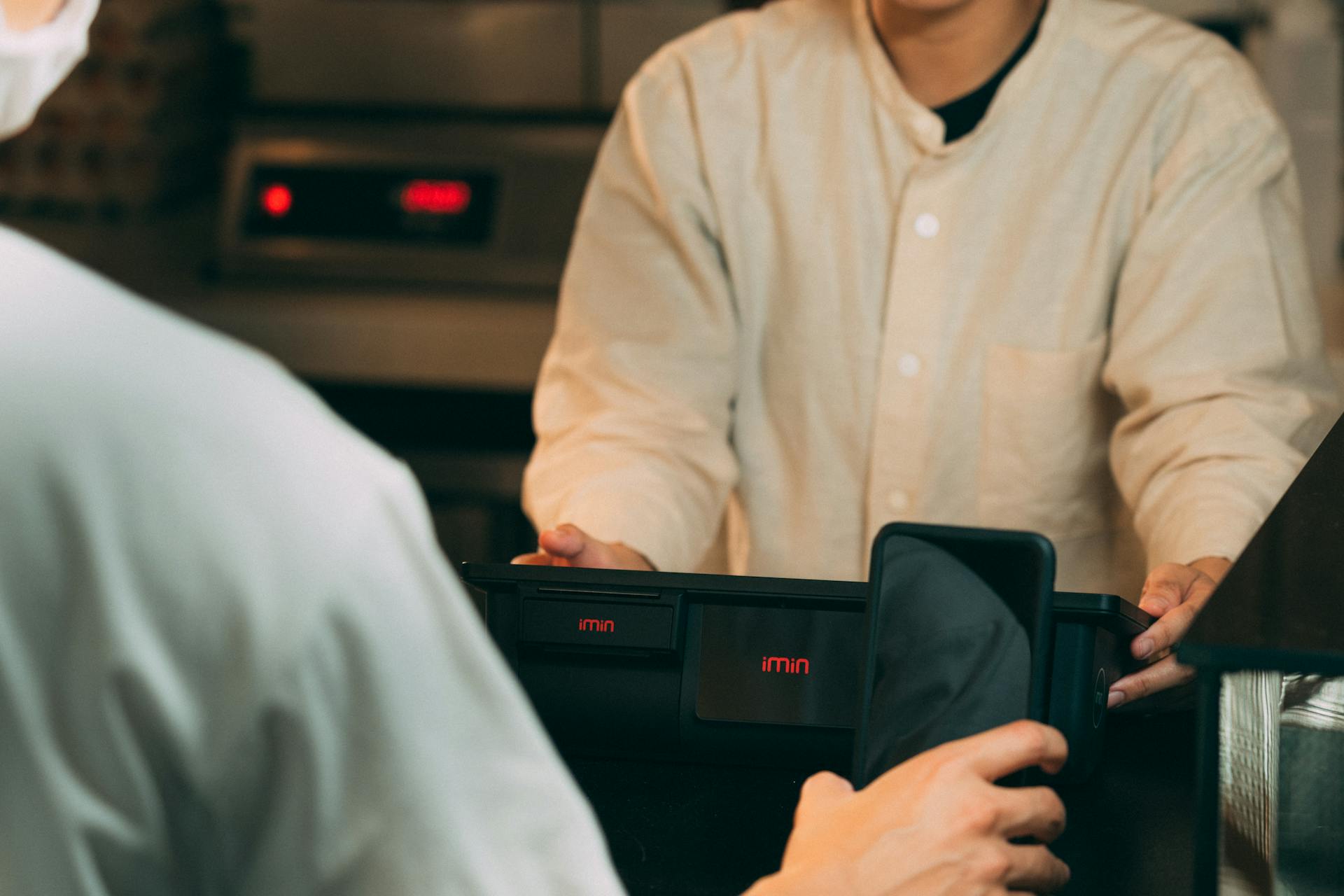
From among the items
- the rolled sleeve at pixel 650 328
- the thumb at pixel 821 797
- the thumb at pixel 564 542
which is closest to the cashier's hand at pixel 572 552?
the thumb at pixel 564 542

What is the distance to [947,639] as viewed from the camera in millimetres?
659

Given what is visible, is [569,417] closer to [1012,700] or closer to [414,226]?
[1012,700]

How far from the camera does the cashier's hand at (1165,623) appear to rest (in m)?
0.81

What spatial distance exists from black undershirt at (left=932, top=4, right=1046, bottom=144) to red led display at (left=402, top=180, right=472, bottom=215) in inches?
38.1

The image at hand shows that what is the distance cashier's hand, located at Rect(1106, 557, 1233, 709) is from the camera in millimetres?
812

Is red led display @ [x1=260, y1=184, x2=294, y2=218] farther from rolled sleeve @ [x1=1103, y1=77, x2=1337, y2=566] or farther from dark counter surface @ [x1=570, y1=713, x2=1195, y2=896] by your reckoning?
dark counter surface @ [x1=570, y1=713, x2=1195, y2=896]

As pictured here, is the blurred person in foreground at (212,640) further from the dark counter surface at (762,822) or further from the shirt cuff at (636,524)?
the shirt cuff at (636,524)

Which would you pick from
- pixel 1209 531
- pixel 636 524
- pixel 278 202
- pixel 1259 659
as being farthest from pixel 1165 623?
pixel 278 202

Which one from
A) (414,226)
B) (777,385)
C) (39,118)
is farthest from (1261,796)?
(39,118)

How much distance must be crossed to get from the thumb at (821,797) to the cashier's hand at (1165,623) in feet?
0.70

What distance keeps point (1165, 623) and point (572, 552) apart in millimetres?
415

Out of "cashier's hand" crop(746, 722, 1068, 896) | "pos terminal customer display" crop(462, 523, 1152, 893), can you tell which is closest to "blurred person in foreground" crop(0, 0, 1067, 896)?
"cashier's hand" crop(746, 722, 1068, 896)

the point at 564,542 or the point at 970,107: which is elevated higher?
the point at 970,107

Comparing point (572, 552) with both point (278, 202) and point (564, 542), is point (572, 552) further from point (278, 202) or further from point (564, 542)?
point (278, 202)
